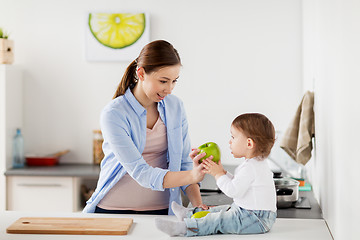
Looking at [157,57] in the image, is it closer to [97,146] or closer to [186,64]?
[186,64]

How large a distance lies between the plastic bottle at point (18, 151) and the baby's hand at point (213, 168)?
2538mm

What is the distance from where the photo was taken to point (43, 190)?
12.3ft

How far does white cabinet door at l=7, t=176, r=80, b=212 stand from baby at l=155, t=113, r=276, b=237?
2.22m

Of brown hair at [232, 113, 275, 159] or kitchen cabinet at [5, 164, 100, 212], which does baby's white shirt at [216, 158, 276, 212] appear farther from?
kitchen cabinet at [5, 164, 100, 212]

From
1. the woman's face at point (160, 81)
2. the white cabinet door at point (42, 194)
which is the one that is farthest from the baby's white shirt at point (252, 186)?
the white cabinet door at point (42, 194)

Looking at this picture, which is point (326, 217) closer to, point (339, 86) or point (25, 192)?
point (339, 86)

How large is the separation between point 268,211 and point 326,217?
0.41 metres

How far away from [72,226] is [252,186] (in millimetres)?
615

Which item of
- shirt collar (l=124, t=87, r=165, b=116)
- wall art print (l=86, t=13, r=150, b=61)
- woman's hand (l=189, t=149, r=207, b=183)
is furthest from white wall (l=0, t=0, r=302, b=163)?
woman's hand (l=189, t=149, r=207, b=183)

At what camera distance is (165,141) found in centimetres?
212

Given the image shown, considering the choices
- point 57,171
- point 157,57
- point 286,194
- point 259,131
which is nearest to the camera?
point 259,131

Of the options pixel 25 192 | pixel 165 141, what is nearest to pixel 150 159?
pixel 165 141

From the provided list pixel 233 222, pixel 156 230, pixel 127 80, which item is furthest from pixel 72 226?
pixel 127 80

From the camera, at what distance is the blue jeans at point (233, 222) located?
1.63 meters
